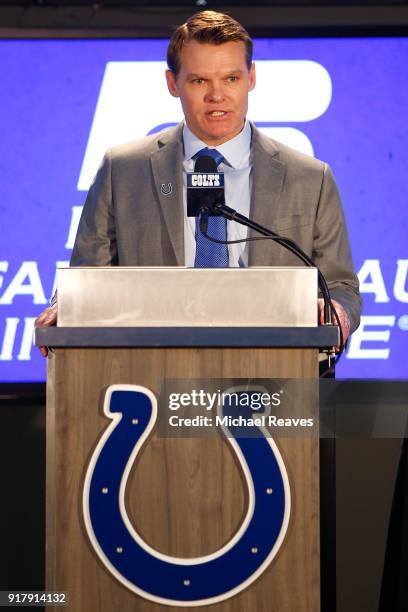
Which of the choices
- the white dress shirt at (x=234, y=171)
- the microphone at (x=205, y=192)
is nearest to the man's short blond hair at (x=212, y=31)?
the white dress shirt at (x=234, y=171)

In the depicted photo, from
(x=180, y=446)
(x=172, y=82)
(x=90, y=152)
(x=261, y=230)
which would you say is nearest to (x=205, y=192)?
(x=261, y=230)

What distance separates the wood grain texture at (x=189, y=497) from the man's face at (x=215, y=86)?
1094mm

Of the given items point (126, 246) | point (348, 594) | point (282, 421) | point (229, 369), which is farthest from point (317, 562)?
point (348, 594)

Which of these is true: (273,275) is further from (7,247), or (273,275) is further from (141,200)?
(7,247)

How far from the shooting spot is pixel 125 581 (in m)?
1.63

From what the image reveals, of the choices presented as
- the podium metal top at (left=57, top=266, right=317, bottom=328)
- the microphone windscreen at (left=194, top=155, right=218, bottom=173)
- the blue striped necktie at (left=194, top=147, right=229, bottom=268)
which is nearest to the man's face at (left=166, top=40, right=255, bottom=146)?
the blue striped necktie at (left=194, top=147, right=229, bottom=268)

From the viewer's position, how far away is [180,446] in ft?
5.37

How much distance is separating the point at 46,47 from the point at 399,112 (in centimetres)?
131

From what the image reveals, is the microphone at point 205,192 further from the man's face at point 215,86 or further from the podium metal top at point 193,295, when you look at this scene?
the man's face at point 215,86

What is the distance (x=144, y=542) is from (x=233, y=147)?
1.30 metres

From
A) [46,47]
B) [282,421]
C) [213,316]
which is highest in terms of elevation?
[46,47]

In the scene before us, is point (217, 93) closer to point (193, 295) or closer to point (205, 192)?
point (205, 192)

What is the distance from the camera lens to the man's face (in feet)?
8.39

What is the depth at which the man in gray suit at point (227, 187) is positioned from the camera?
8.29ft
